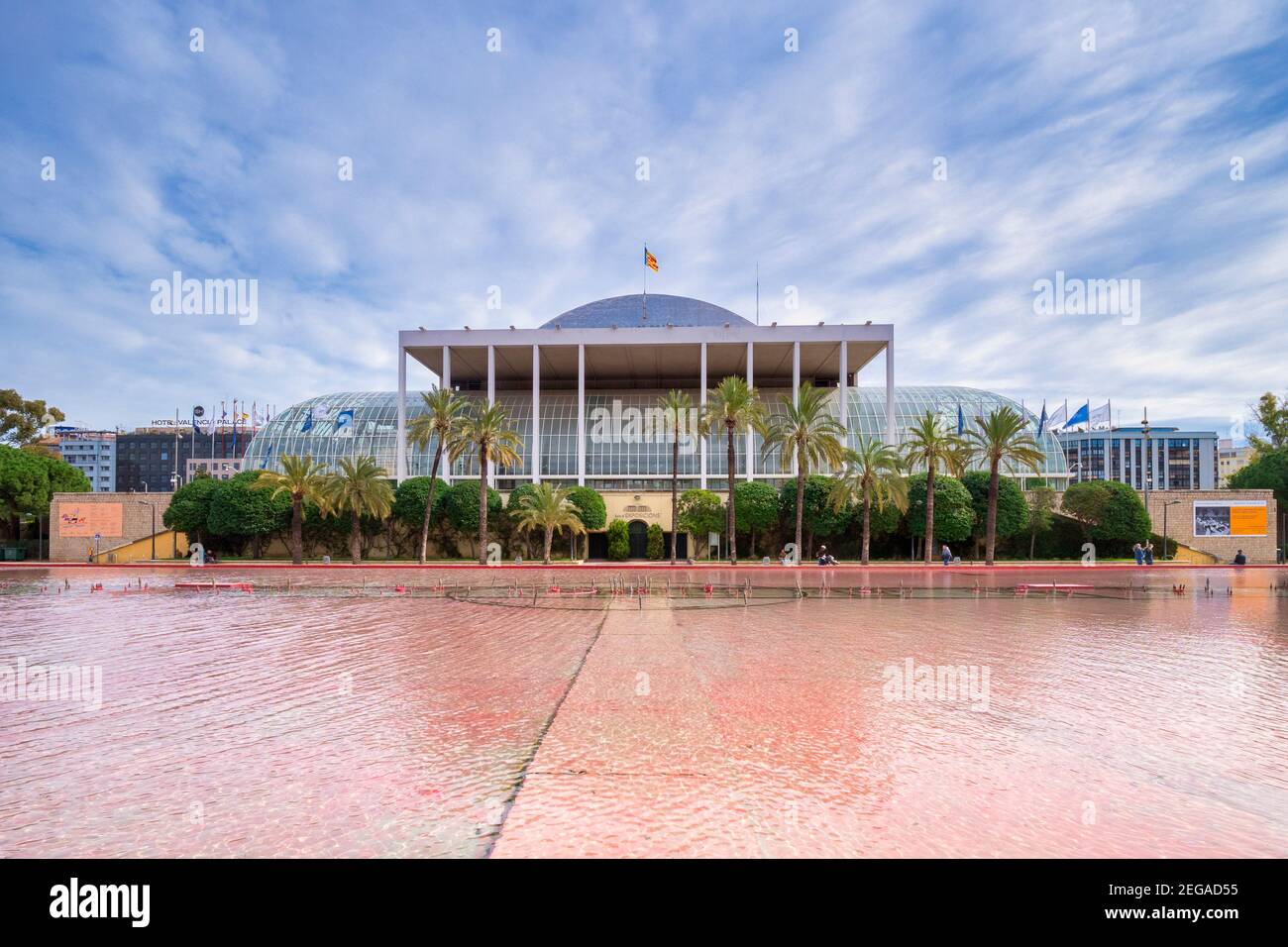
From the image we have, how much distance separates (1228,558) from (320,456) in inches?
2673

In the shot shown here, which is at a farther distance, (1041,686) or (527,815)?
(1041,686)

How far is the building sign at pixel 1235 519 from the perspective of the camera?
47.6 metres

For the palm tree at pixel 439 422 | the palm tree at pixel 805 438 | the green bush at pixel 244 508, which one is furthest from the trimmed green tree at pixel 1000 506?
the green bush at pixel 244 508

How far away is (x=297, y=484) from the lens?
41.0m

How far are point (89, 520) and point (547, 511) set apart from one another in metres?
34.6

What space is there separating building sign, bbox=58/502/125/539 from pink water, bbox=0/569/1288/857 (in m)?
42.7

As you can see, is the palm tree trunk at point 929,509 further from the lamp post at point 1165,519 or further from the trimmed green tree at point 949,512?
the lamp post at point 1165,519

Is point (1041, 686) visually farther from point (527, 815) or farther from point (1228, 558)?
point (1228, 558)

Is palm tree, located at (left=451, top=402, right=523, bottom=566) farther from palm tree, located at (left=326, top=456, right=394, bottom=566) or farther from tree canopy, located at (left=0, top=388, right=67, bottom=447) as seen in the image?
tree canopy, located at (left=0, top=388, right=67, bottom=447)

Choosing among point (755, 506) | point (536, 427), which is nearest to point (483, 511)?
point (536, 427)

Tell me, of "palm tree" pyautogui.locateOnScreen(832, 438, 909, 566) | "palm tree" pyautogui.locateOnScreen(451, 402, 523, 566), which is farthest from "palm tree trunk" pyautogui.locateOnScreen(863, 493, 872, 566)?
"palm tree" pyautogui.locateOnScreen(451, 402, 523, 566)

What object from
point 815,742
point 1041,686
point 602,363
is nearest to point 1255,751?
point 1041,686

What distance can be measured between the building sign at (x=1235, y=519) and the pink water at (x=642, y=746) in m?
43.7
